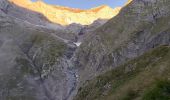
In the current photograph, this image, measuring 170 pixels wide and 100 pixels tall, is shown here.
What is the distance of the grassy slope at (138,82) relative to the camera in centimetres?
4044

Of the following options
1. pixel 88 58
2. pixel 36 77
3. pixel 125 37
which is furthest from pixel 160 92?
pixel 36 77

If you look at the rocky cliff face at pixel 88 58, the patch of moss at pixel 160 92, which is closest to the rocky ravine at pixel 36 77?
the rocky cliff face at pixel 88 58

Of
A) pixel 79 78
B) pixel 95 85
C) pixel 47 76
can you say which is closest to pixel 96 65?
pixel 79 78

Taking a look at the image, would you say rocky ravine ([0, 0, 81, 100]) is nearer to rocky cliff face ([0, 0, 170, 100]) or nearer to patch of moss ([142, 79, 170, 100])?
rocky cliff face ([0, 0, 170, 100])

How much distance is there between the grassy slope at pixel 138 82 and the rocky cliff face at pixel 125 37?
78.6m

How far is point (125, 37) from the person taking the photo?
567 ft

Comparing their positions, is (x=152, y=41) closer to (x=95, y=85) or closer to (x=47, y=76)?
(x=47, y=76)

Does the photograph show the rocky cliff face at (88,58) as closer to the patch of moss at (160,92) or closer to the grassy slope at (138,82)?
the grassy slope at (138,82)

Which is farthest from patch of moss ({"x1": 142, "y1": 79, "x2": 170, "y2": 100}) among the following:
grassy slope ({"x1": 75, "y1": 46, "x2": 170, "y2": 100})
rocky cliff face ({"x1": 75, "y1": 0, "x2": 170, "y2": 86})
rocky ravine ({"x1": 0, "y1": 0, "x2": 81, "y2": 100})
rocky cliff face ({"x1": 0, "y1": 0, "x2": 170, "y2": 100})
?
rocky ravine ({"x1": 0, "y1": 0, "x2": 81, "y2": 100})

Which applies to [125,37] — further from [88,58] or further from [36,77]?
[36,77]

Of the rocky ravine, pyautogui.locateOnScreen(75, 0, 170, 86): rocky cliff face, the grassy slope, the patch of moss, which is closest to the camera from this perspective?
the patch of moss

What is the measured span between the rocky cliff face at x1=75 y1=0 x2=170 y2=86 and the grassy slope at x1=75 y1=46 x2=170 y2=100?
78584 millimetres

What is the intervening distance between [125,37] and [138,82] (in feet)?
407

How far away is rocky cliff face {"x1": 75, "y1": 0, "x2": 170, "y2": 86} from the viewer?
514ft
